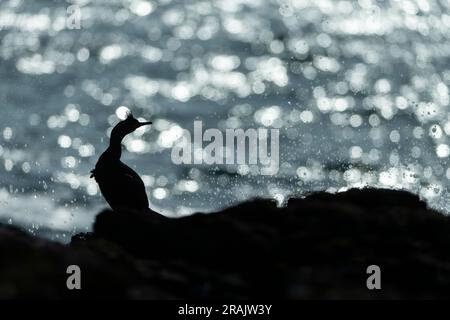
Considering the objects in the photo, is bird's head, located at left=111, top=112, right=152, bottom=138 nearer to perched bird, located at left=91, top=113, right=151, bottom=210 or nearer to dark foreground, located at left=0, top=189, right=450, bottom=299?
perched bird, located at left=91, top=113, right=151, bottom=210

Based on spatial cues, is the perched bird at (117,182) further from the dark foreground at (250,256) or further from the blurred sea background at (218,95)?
the blurred sea background at (218,95)

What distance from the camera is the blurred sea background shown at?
129ft

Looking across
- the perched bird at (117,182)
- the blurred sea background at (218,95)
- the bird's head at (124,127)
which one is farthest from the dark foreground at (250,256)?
the blurred sea background at (218,95)

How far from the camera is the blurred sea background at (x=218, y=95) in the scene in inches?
1547

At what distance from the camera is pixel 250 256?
10797mm

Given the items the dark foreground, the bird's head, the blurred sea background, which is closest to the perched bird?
the bird's head

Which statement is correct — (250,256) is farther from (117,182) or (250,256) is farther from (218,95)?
(218,95)

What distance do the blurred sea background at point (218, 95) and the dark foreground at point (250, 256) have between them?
785 inches

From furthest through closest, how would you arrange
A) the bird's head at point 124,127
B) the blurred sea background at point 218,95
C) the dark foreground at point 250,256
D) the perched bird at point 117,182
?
the blurred sea background at point 218,95, the bird's head at point 124,127, the perched bird at point 117,182, the dark foreground at point 250,256

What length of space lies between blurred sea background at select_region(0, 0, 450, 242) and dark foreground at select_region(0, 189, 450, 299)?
19.9 meters

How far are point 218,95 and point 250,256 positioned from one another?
40034 millimetres

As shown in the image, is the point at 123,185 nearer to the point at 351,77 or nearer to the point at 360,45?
the point at 351,77

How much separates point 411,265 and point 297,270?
1282 millimetres
